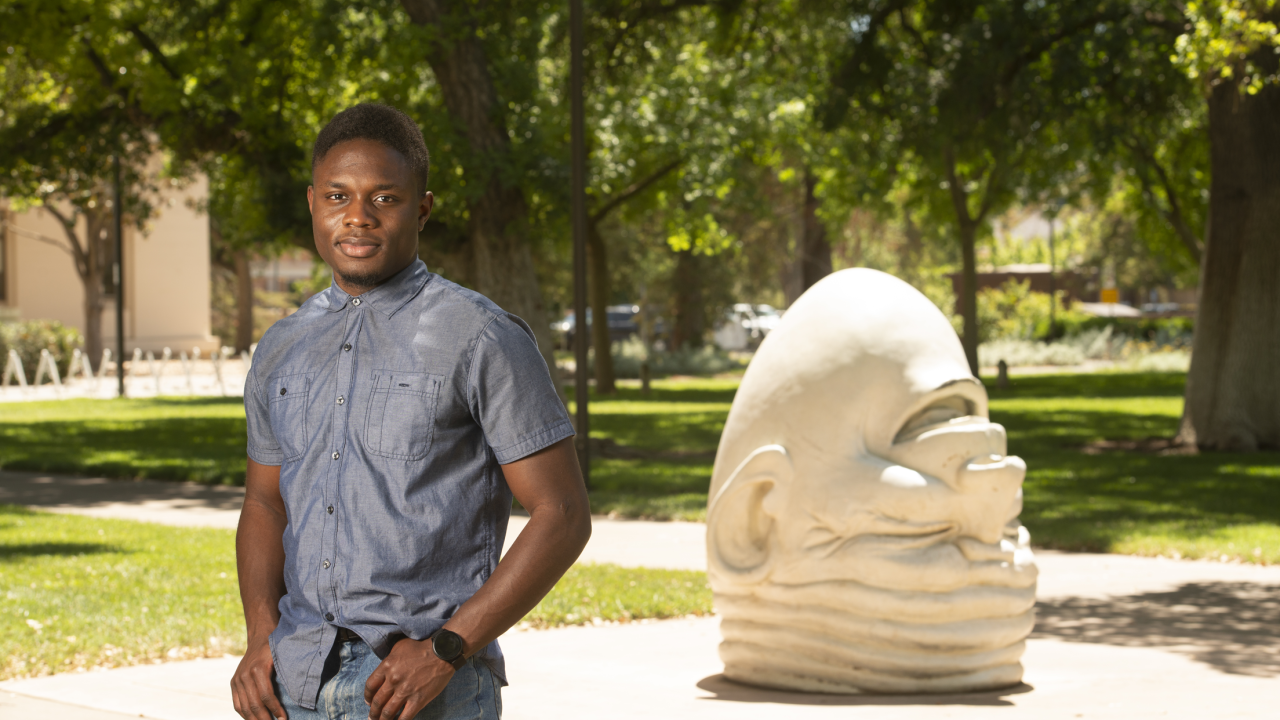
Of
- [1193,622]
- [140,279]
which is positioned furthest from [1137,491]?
[140,279]

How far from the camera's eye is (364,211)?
2375mm

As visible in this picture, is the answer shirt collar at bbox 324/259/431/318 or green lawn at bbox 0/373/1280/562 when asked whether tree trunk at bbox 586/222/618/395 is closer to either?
green lawn at bbox 0/373/1280/562

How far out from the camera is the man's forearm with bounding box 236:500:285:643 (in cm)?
243

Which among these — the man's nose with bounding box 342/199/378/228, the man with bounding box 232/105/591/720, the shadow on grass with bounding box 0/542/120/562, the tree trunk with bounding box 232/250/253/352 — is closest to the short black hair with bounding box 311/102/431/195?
the man with bounding box 232/105/591/720

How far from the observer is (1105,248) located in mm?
58594

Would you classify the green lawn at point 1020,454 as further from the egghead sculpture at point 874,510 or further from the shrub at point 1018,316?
the shrub at point 1018,316

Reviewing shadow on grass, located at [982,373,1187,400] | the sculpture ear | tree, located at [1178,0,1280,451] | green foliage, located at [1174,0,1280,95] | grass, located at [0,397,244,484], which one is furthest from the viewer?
shadow on grass, located at [982,373,1187,400]

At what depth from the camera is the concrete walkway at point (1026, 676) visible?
17.9 ft

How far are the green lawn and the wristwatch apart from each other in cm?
891

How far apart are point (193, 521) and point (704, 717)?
734 centimetres

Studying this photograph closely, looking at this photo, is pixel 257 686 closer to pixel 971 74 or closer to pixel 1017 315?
pixel 971 74

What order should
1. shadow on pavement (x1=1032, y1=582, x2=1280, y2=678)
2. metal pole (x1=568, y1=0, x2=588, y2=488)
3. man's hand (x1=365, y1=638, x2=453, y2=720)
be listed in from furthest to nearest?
metal pole (x1=568, y1=0, x2=588, y2=488), shadow on pavement (x1=1032, y1=582, x2=1280, y2=678), man's hand (x1=365, y1=638, x2=453, y2=720)

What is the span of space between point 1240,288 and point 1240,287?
15 millimetres

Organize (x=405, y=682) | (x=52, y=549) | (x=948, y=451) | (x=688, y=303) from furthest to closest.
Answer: (x=688, y=303) → (x=52, y=549) → (x=948, y=451) → (x=405, y=682)
